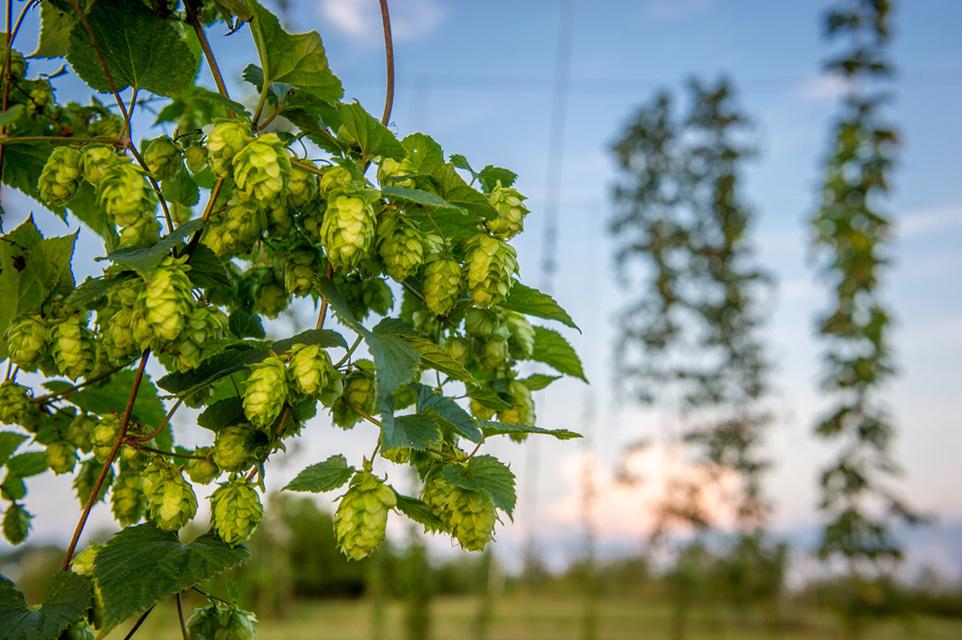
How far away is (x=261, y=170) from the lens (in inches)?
19.6

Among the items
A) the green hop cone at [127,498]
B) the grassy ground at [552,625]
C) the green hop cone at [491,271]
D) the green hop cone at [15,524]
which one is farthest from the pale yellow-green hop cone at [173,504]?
the grassy ground at [552,625]

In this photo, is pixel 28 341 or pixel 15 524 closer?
pixel 28 341

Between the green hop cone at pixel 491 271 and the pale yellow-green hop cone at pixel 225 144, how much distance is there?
16cm

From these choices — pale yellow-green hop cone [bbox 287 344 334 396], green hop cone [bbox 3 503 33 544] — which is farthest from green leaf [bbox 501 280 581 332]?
green hop cone [bbox 3 503 33 544]

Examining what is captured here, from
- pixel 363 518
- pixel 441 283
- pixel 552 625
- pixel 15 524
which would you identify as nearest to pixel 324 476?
pixel 363 518

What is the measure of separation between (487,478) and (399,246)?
168mm

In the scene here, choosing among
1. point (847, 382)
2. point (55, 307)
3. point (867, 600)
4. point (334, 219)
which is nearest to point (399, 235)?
point (334, 219)

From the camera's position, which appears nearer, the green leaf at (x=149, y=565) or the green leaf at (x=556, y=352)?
the green leaf at (x=149, y=565)

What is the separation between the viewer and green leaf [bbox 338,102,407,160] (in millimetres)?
554

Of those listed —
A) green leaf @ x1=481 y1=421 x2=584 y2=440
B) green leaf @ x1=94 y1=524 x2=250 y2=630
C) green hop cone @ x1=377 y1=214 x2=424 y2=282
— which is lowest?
green leaf @ x1=94 y1=524 x2=250 y2=630

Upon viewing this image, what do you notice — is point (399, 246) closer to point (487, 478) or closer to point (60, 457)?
point (487, 478)

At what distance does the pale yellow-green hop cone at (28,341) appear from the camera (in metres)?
0.61

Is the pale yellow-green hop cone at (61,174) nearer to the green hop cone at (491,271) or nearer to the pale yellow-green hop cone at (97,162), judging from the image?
the pale yellow-green hop cone at (97,162)

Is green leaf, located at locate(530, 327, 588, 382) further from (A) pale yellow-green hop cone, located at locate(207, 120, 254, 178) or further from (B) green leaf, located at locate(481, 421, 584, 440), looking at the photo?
(A) pale yellow-green hop cone, located at locate(207, 120, 254, 178)
